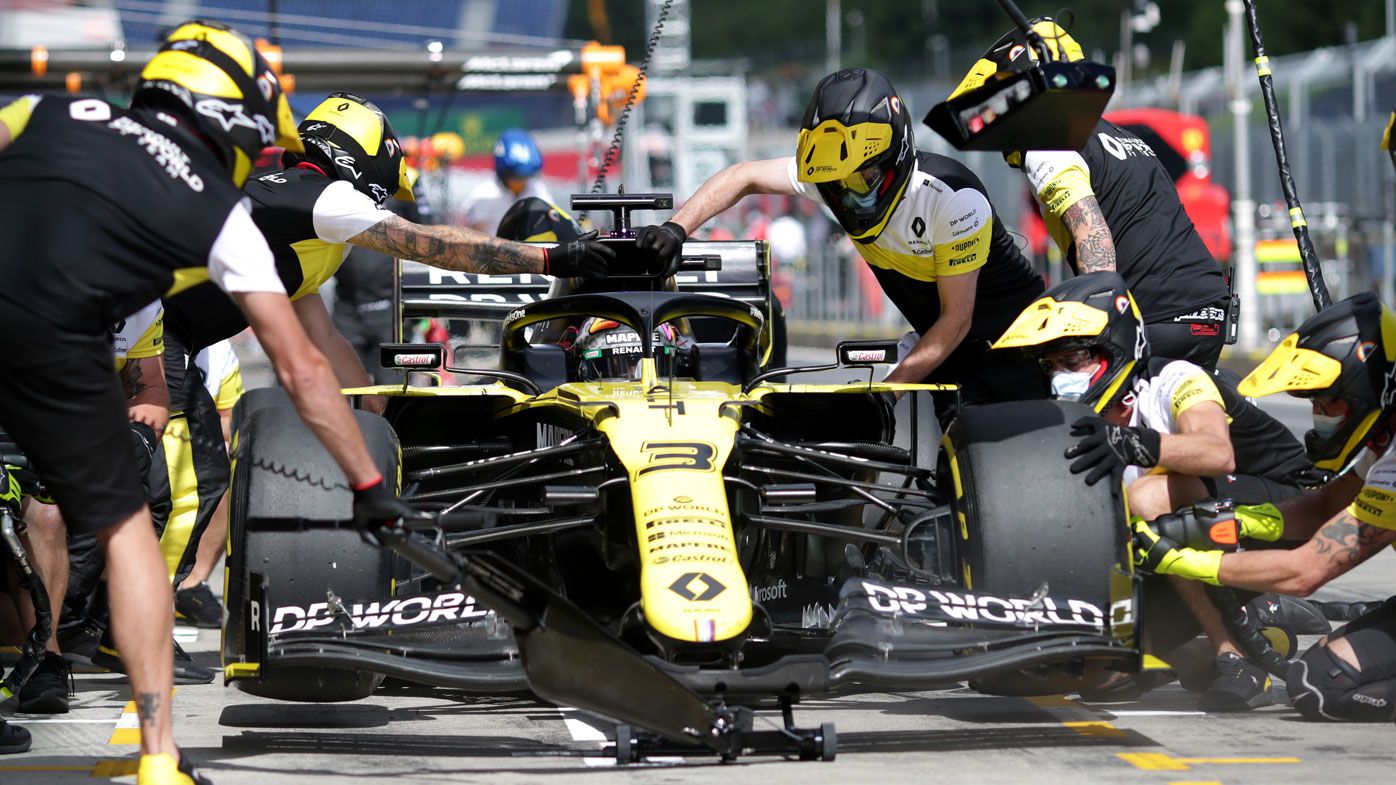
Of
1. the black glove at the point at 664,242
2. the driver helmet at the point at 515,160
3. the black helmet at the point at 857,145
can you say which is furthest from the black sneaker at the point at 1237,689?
the driver helmet at the point at 515,160

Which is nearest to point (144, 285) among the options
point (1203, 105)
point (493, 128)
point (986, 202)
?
point (986, 202)

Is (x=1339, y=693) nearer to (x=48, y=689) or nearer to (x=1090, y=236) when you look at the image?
(x=1090, y=236)

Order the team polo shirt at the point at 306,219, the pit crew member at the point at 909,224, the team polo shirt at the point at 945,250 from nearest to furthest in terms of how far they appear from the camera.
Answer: the team polo shirt at the point at 306,219, the pit crew member at the point at 909,224, the team polo shirt at the point at 945,250

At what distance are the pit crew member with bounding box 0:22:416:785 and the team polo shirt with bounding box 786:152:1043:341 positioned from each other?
111 inches

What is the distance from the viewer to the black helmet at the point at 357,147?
291 inches

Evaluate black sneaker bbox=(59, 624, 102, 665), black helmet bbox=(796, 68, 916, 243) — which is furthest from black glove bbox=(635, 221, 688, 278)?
black sneaker bbox=(59, 624, 102, 665)

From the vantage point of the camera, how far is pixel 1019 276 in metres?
7.79

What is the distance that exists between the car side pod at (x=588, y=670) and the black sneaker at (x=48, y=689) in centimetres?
197

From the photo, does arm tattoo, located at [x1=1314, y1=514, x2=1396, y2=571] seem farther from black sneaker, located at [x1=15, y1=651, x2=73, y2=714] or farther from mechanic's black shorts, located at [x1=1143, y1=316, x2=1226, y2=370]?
black sneaker, located at [x1=15, y1=651, x2=73, y2=714]

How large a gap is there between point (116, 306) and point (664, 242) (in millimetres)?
1974

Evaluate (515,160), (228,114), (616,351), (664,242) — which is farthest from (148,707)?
(515,160)

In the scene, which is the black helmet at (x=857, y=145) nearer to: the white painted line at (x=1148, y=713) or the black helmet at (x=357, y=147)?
the black helmet at (x=357, y=147)

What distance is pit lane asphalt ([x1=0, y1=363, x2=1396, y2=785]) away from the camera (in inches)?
203

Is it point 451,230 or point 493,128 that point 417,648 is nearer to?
point 451,230
